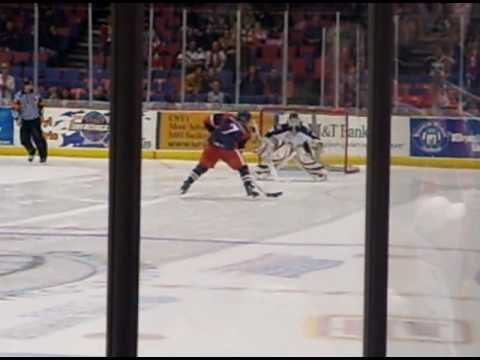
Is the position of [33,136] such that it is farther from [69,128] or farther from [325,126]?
[325,126]

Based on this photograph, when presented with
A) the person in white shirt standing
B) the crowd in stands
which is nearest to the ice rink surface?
the crowd in stands

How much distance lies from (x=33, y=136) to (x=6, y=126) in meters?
0.26

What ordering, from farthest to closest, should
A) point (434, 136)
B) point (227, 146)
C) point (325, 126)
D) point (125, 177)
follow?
point (227, 146), point (325, 126), point (434, 136), point (125, 177)

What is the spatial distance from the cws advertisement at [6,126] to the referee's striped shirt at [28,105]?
113mm

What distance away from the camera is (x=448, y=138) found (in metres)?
6.00

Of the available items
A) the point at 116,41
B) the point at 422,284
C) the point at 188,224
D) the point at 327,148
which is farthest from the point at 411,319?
the point at 327,148

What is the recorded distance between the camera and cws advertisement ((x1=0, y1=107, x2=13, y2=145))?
30.0 ft

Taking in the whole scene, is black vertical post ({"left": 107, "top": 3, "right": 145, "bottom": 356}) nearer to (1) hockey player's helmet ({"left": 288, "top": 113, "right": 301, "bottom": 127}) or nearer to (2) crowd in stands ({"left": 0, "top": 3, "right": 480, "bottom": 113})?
(2) crowd in stands ({"left": 0, "top": 3, "right": 480, "bottom": 113})

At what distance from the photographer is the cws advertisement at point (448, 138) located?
554 cm

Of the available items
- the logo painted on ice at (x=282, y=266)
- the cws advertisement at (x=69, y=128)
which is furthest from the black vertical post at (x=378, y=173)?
the cws advertisement at (x=69, y=128)

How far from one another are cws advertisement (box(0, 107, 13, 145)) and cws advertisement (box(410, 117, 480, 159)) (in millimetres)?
4159

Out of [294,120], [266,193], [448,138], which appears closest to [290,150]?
[266,193]

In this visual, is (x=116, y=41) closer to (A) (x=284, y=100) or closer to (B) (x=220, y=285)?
(B) (x=220, y=285)

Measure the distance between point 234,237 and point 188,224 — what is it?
0.73 m
